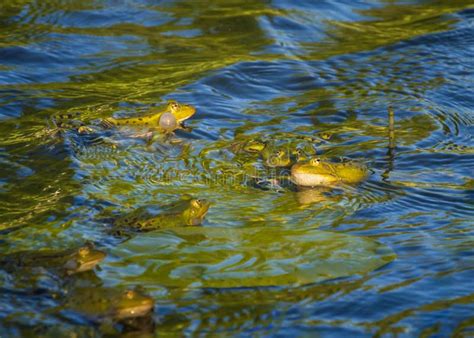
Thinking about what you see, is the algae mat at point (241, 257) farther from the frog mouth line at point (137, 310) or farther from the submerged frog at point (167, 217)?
the frog mouth line at point (137, 310)

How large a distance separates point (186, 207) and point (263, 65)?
175 inches

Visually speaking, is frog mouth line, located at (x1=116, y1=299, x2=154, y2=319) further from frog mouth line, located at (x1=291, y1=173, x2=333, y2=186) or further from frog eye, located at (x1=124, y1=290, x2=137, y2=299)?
frog mouth line, located at (x1=291, y1=173, x2=333, y2=186)

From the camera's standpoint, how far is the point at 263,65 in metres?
10.2

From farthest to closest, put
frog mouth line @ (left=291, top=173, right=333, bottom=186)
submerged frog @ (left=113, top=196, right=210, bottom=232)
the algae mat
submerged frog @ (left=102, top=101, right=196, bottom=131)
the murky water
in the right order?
submerged frog @ (left=102, top=101, right=196, bottom=131)
frog mouth line @ (left=291, top=173, right=333, bottom=186)
submerged frog @ (left=113, top=196, right=210, bottom=232)
the algae mat
the murky water

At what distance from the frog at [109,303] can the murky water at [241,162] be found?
0.34 feet

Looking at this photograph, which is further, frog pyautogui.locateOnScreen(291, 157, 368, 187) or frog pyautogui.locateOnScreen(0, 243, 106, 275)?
frog pyautogui.locateOnScreen(291, 157, 368, 187)

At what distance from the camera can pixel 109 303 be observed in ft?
15.6

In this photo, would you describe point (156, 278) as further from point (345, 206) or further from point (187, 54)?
point (187, 54)

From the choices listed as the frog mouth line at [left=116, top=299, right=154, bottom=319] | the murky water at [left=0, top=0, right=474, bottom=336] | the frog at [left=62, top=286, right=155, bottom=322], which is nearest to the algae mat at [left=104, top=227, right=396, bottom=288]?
the murky water at [left=0, top=0, right=474, bottom=336]

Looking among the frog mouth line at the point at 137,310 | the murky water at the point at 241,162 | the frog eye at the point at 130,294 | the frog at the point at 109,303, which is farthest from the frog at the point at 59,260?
the frog mouth line at the point at 137,310

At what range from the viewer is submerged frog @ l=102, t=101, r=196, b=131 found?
813 cm

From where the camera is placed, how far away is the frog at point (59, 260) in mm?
5207

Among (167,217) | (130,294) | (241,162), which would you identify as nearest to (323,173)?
(241,162)

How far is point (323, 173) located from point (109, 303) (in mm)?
2686
